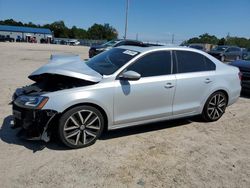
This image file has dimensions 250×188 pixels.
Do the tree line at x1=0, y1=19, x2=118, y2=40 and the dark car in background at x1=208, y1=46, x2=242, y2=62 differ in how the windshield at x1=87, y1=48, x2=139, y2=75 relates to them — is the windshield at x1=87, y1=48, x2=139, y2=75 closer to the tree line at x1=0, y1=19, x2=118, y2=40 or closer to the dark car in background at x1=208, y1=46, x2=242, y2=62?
the dark car in background at x1=208, y1=46, x2=242, y2=62

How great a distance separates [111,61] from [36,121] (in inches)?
70.1

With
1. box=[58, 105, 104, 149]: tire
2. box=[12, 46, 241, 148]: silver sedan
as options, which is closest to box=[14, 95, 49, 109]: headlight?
box=[12, 46, 241, 148]: silver sedan

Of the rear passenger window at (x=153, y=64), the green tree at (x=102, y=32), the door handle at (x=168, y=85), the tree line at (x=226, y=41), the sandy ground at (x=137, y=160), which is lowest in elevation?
the sandy ground at (x=137, y=160)

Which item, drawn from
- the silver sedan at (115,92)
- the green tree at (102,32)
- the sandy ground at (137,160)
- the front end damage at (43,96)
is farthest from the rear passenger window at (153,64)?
the green tree at (102,32)

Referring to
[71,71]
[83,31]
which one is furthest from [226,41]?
[83,31]

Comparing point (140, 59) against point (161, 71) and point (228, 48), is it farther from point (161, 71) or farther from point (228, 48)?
point (228, 48)

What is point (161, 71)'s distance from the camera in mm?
4906

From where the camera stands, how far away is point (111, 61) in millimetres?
4965

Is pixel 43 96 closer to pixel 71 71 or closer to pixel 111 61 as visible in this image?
pixel 71 71

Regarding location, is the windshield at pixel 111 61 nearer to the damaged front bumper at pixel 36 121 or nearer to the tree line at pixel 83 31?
the damaged front bumper at pixel 36 121

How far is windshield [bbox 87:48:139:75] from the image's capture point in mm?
4641

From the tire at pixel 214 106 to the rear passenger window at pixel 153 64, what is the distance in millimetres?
1351

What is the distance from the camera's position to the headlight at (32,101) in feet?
12.8

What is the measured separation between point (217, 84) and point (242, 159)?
186 centimetres
